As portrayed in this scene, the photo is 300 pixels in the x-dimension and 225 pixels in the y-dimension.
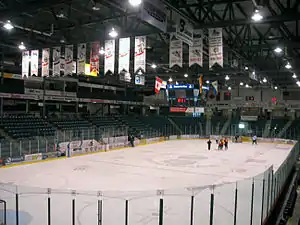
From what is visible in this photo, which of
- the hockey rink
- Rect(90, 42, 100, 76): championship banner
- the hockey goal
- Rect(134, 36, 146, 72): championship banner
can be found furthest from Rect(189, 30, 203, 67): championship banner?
the hockey goal

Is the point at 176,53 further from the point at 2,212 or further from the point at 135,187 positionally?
the point at 2,212

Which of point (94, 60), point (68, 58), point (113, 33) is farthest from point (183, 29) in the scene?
point (68, 58)

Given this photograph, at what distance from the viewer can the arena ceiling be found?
1111cm

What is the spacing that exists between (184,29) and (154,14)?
2575 mm

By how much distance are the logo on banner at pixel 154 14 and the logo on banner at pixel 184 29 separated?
1.65 meters

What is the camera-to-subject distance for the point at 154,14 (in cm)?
866

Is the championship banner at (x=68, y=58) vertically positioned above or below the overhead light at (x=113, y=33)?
below

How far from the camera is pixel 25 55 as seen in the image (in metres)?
18.1

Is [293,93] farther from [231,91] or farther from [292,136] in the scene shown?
[292,136]

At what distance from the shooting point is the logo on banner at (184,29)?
424 inches

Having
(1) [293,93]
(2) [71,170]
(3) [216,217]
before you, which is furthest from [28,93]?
(1) [293,93]

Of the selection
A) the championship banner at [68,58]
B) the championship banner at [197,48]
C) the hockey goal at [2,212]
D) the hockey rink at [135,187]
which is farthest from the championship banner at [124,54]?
the hockey goal at [2,212]

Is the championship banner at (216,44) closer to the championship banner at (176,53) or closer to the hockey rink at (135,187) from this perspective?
the championship banner at (176,53)

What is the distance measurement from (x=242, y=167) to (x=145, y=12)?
A: 1364 cm
